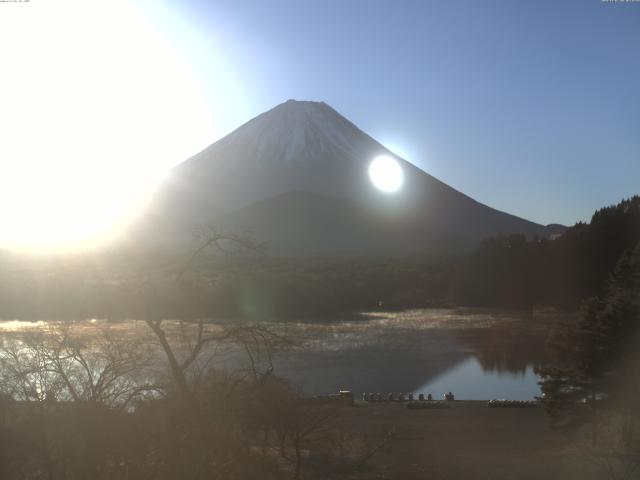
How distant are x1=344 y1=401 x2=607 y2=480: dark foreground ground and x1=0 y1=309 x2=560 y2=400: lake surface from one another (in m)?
2.25

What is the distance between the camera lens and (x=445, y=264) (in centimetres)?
5519

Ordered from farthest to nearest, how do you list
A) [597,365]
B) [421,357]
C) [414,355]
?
[414,355] < [421,357] < [597,365]

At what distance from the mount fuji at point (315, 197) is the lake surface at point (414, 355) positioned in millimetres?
36416

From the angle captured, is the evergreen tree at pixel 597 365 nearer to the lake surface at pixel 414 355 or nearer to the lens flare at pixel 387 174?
the lake surface at pixel 414 355

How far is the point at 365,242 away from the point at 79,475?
72.0m

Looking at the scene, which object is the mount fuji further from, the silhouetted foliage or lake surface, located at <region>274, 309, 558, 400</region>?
lake surface, located at <region>274, 309, 558, 400</region>

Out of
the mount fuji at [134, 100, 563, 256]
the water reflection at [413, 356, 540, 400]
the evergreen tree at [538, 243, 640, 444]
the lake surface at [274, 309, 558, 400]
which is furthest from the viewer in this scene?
the mount fuji at [134, 100, 563, 256]

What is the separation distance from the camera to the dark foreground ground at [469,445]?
10500 millimetres

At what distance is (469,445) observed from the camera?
1296 centimetres

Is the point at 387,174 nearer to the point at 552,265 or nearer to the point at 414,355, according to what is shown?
the point at 552,265

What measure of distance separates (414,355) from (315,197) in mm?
61912

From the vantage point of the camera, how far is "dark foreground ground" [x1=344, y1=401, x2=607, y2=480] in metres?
10.5

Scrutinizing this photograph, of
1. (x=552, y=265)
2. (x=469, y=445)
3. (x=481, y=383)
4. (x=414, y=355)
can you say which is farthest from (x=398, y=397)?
(x=552, y=265)

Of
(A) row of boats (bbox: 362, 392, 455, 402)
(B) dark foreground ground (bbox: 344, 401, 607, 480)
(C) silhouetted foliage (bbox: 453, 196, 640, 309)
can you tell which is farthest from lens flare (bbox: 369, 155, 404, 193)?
(B) dark foreground ground (bbox: 344, 401, 607, 480)
